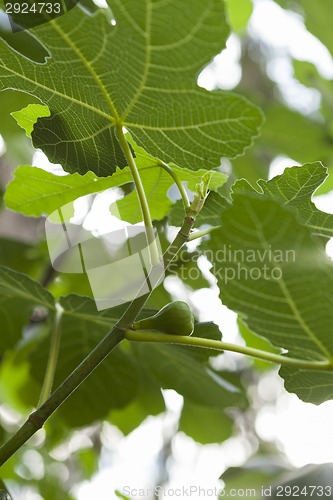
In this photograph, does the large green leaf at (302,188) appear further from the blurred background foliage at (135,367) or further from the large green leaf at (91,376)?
the large green leaf at (91,376)

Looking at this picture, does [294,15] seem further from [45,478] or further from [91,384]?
[45,478]

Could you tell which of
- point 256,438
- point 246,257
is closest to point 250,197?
point 246,257

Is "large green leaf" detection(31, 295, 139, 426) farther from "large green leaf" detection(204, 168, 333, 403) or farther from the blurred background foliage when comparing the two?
"large green leaf" detection(204, 168, 333, 403)

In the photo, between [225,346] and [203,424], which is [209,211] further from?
[203,424]

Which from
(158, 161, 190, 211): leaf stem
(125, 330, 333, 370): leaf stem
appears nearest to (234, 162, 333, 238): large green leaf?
(158, 161, 190, 211): leaf stem

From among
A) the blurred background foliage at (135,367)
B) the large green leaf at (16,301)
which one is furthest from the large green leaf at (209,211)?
the large green leaf at (16,301)
